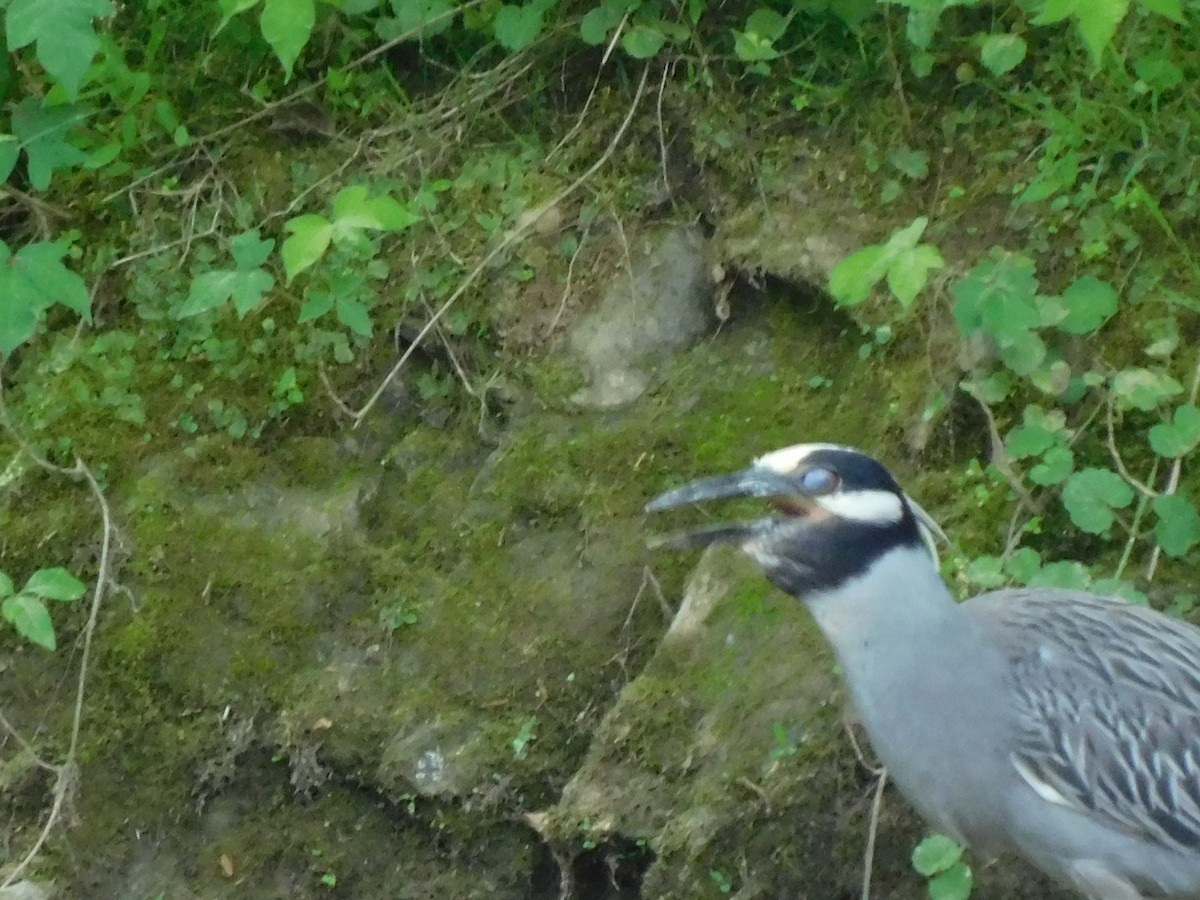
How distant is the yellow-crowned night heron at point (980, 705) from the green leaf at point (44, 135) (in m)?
1.84

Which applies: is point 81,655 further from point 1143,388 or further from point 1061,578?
point 1143,388

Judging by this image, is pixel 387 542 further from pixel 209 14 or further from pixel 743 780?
pixel 209 14

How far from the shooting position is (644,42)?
11.6 feet

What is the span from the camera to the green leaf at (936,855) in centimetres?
251

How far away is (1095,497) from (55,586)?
202 cm

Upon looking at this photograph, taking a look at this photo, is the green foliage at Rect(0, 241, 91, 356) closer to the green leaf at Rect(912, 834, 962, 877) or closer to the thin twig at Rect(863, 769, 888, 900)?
the thin twig at Rect(863, 769, 888, 900)

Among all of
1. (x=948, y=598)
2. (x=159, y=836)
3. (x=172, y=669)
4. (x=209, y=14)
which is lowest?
(x=159, y=836)

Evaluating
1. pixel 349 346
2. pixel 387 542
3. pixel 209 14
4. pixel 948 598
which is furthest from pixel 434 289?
pixel 948 598

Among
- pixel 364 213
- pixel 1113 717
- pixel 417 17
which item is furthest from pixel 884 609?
pixel 417 17

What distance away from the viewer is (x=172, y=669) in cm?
327

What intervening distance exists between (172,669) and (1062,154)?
7.43 ft

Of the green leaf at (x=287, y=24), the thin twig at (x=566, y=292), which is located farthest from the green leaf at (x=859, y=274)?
the green leaf at (x=287, y=24)

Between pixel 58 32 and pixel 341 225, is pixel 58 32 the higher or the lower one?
the higher one

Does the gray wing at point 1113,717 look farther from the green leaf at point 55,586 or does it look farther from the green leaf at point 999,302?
the green leaf at point 55,586
